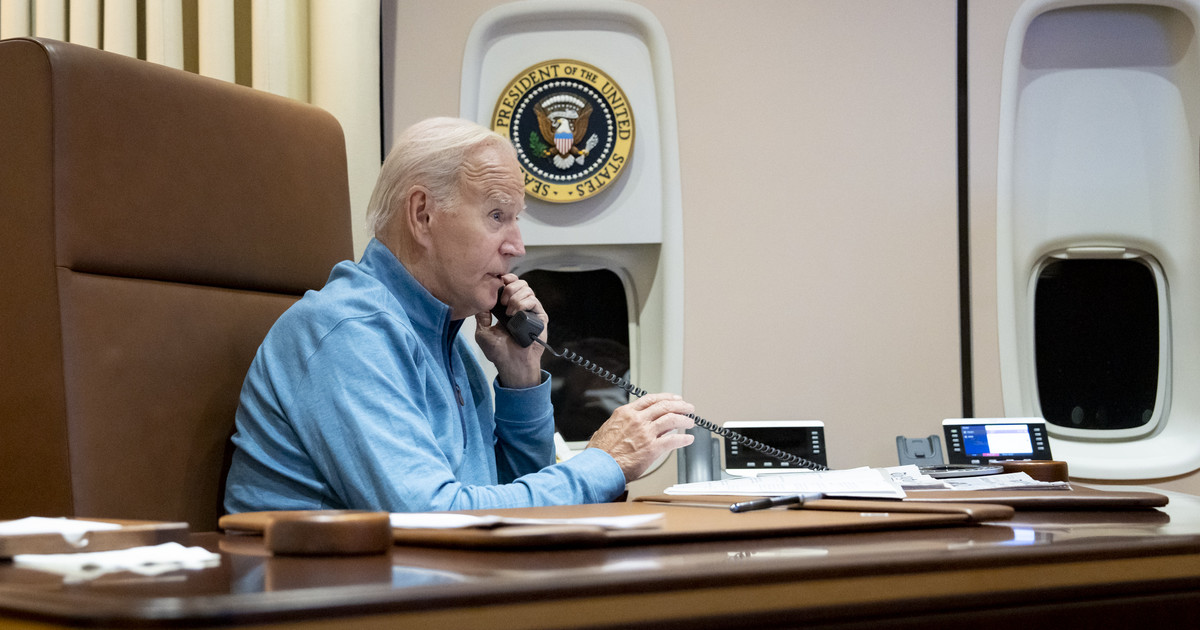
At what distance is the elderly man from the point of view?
1131mm

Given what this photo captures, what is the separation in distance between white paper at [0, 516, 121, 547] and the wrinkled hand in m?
0.73

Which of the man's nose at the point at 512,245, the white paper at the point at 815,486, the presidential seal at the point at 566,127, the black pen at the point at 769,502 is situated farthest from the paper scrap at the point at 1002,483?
the presidential seal at the point at 566,127

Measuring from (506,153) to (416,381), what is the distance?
1.35 ft

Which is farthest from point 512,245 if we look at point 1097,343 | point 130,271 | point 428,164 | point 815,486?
point 1097,343

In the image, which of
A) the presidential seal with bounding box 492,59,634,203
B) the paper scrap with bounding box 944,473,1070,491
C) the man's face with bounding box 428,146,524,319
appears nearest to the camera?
the paper scrap with bounding box 944,473,1070,491

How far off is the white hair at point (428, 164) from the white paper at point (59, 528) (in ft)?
2.66

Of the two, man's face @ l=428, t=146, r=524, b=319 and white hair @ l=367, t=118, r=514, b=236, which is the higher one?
white hair @ l=367, t=118, r=514, b=236

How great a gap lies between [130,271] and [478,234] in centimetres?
46

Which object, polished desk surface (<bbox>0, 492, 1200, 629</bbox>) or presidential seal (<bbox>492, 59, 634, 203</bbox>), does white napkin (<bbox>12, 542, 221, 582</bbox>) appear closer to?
polished desk surface (<bbox>0, 492, 1200, 629</bbox>)

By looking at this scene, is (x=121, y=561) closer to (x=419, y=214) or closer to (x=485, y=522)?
(x=485, y=522)

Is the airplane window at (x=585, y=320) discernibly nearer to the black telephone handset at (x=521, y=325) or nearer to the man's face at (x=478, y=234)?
the black telephone handset at (x=521, y=325)

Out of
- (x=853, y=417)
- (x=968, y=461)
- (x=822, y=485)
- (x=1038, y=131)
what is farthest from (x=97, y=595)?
(x=1038, y=131)

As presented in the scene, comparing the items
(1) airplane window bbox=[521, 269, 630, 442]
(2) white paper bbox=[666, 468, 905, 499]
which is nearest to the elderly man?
(2) white paper bbox=[666, 468, 905, 499]

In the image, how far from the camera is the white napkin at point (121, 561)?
0.52m
